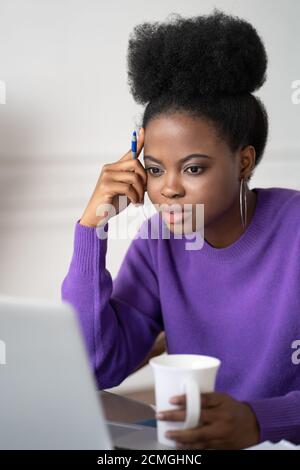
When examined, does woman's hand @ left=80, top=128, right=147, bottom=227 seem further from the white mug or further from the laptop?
the laptop

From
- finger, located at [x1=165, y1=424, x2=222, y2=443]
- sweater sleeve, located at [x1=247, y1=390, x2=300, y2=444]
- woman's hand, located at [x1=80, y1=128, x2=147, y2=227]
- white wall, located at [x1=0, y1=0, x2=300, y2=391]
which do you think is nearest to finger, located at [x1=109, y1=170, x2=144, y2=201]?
woman's hand, located at [x1=80, y1=128, x2=147, y2=227]

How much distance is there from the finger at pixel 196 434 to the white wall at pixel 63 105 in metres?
1.86

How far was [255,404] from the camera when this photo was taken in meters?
1.01

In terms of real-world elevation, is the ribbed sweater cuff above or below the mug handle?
above

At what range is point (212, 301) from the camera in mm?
1390

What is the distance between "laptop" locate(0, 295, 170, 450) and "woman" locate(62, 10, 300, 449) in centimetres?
64

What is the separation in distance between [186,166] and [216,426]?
1.75 feet

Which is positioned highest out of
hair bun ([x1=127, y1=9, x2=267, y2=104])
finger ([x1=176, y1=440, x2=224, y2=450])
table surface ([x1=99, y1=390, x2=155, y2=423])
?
hair bun ([x1=127, y1=9, x2=267, y2=104])

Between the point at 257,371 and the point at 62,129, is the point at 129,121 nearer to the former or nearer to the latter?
the point at 62,129

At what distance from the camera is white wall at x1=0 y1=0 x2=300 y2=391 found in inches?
102

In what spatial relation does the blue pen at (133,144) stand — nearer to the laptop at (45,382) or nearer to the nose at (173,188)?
the nose at (173,188)

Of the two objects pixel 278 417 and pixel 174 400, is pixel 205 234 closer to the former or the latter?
pixel 278 417

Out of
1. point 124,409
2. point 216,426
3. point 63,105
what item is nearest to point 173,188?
point 124,409
